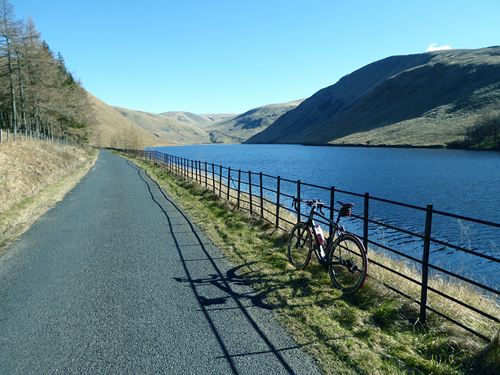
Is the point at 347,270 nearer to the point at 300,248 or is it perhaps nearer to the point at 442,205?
the point at 300,248

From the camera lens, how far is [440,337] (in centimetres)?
504

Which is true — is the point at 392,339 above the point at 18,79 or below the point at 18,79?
below

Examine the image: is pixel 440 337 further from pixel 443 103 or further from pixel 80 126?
pixel 443 103

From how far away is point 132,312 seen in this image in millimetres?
5898

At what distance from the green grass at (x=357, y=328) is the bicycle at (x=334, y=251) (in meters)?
0.22

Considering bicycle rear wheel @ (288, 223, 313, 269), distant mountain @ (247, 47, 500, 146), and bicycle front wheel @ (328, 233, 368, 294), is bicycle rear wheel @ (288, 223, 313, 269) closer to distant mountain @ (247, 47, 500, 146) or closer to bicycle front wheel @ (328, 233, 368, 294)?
bicycle front wheel @ (328, 233, 368, 294)

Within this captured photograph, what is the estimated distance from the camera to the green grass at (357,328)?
441 cm

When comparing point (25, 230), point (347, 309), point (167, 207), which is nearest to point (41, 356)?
point (347, 309)

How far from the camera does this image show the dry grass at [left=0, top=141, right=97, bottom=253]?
500 inches

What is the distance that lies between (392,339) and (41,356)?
436cm

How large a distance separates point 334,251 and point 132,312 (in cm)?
385

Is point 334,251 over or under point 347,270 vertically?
over

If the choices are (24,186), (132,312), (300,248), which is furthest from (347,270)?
(24,186)

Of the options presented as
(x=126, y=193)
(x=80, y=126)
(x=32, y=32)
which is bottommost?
(x=126, y=193)
